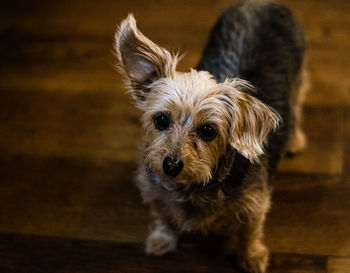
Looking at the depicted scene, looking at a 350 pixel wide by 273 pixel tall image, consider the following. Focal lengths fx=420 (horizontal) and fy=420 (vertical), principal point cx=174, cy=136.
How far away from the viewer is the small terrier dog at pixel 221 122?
1.27m

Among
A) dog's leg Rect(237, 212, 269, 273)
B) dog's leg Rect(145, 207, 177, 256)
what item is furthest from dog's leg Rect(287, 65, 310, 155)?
dog's leg Rect(145, 207, 177, 256)

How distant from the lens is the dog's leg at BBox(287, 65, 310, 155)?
1.92 meters

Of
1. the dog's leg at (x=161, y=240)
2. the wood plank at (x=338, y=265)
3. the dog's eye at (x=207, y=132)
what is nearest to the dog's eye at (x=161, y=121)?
the dog's eye at (x=207, y=132)

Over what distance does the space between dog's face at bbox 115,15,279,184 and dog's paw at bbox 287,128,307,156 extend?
0.71m

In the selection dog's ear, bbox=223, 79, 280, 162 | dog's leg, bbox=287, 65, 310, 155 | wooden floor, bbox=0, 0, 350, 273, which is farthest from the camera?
dog's leg, bbox=287, 65, 310, 155

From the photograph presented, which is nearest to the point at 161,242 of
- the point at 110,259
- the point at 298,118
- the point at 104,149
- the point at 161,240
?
the point at 161,240

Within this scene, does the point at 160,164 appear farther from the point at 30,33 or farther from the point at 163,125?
the point at 30,33

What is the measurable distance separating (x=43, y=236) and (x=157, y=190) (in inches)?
24.7

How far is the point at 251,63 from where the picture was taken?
5.50ft

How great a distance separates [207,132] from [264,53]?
0.56 metres

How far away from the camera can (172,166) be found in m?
1.25

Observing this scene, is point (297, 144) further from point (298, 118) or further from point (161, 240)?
point (161, 240)

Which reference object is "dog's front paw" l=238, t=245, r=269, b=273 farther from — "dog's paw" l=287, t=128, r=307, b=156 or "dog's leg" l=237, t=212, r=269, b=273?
"dog's paw" l=287, t=128, r=307, b=156

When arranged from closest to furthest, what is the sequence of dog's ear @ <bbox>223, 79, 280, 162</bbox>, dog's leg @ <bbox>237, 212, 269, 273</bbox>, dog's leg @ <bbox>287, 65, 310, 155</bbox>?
1. dog's ear @ <bbox>223, 79, 280, 162</bbox>
2. dog's leg @ <bbox>237, 212, 269, 273</bbox>
3. dog's leg @ <bbox>287, 65, 310, 155</bbox>
